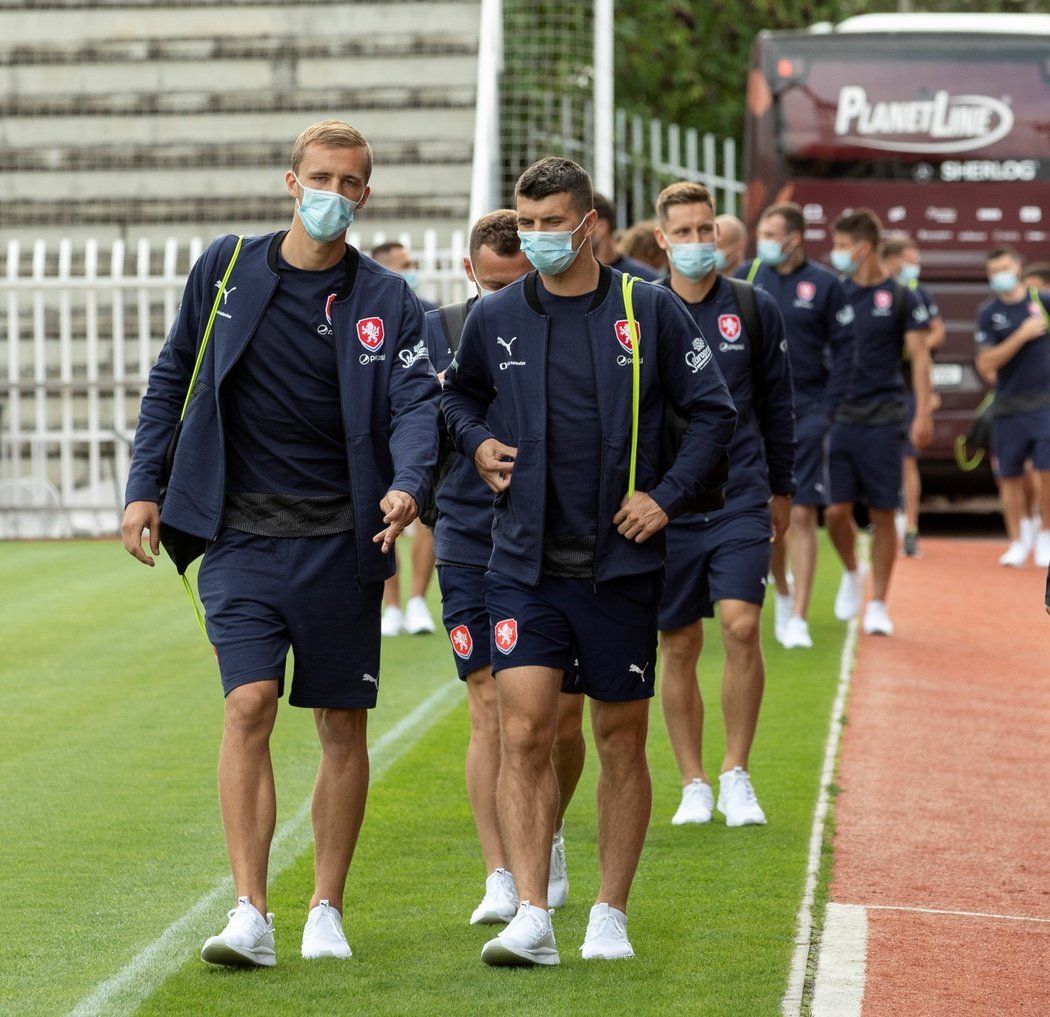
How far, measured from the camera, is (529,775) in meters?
5.30

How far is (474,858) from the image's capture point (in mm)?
6570

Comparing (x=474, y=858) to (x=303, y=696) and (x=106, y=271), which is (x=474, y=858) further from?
(x=106, y=271)

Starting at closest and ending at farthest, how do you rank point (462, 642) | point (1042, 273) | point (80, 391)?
point (462, 642)
point (1042, 273)
point (80, 391)

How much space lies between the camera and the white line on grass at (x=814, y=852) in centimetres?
514

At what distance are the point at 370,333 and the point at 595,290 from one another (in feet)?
1.95

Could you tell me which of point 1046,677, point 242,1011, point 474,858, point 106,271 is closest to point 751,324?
point 474,858

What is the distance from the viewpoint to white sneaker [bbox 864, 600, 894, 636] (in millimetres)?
11781

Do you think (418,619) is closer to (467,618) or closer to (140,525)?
(467,618)

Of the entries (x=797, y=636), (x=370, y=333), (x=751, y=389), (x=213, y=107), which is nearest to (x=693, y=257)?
(x=751, y=389)

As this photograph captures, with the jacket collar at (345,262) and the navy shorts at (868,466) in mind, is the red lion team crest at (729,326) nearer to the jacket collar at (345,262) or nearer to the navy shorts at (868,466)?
the jacket collar at (345,262)

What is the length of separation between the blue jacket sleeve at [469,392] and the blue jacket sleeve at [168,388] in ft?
2.22

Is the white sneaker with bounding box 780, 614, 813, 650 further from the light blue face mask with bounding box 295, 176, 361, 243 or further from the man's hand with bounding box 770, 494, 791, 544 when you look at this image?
the light blue face mask with bounding box 295, 176, 361, 243

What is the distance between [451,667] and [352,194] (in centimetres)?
534

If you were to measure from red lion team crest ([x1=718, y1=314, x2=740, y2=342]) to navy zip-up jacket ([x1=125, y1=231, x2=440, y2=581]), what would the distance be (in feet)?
6.98
